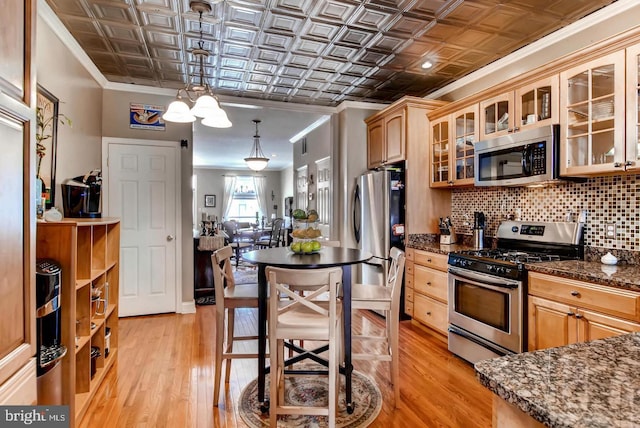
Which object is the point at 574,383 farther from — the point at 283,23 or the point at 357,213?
the point at 357,213

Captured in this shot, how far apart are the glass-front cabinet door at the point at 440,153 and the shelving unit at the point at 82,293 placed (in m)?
3.13

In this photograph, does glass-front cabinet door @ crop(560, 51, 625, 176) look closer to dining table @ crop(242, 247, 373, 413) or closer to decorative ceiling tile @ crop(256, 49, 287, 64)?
dining table @ crop(242, 247, 373, 413)

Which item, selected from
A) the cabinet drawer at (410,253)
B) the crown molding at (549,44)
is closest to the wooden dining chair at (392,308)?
the cabinet drawer at (410,253)

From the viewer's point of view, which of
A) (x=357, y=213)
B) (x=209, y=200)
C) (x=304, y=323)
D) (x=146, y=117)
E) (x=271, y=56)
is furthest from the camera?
(x=209, y=200)

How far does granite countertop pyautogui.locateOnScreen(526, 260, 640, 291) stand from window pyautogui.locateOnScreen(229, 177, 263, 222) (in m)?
Answer: 9.95

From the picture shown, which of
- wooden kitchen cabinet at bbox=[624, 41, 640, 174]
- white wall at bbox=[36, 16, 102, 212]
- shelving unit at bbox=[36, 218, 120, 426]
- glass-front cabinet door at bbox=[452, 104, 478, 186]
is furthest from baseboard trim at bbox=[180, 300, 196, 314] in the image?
wooden kitchen cabinet at bbox=[624, 41, 640, 174]

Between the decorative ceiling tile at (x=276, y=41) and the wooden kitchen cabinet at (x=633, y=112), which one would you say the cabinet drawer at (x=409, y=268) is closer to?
the wooden kitchen cabinet at (x=633, y=112)

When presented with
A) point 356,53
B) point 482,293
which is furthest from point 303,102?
point 482,293

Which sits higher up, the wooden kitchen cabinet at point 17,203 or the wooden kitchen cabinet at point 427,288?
the wooden kitchen cabinet at point 17,203

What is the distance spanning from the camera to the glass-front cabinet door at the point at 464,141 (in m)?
3.38

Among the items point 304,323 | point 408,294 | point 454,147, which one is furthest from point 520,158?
point 304,323

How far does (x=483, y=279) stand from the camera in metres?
2.69

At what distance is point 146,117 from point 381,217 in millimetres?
2988

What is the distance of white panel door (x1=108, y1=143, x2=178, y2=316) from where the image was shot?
13.2ft
